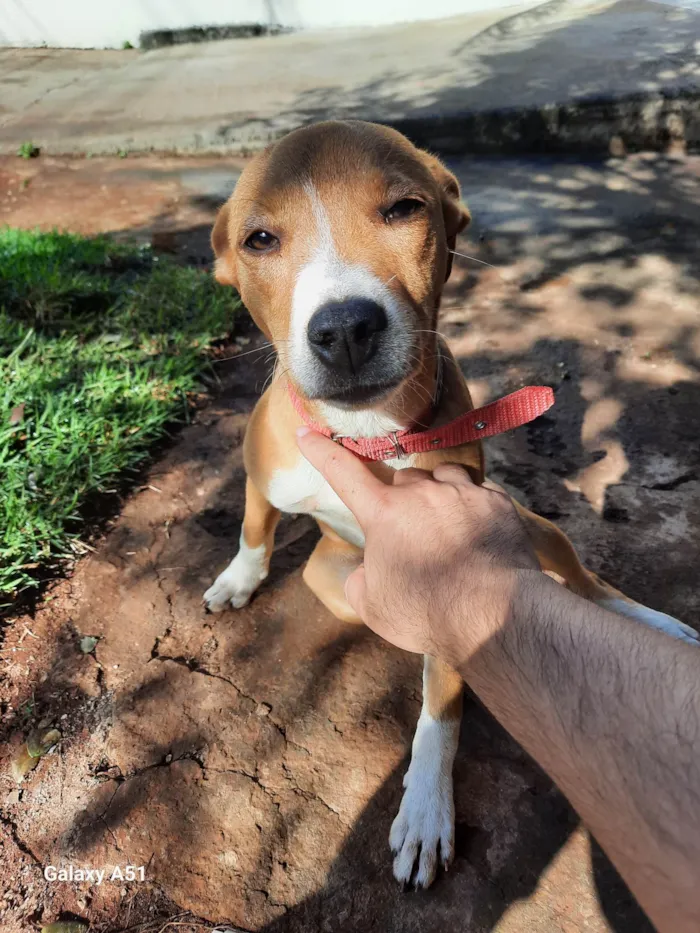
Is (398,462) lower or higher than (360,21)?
lower

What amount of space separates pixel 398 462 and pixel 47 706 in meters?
1.83

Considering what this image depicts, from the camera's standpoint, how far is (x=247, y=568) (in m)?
3.11

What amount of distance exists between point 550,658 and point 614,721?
0.20 m

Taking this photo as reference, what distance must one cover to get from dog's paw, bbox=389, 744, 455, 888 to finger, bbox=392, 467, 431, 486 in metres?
1.12

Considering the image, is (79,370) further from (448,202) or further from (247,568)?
(448,202)

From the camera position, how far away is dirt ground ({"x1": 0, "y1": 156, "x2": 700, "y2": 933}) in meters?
2.20

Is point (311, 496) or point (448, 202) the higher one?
point (448, 202)

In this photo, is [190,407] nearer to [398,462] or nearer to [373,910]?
[398,462]

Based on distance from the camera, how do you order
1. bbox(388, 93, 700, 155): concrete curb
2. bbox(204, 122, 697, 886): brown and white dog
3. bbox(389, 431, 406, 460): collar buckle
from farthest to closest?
1. bbox(388, 93, 700, 155): concrete curb
2. bbox(389, 431, 406, 460): collar buckle
3. bbox(204, 122, 697, 886): brown and white dog

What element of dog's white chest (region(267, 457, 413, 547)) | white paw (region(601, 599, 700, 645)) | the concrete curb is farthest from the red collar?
the concrete curb

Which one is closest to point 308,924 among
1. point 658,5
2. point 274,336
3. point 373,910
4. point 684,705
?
point 373,910

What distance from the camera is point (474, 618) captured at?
65.3 inches

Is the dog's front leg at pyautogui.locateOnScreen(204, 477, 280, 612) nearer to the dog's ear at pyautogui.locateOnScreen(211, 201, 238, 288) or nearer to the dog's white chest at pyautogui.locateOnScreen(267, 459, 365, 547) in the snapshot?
the dog's white chest at pyautogui.locateOnScreen(267, 459, 365, 547)

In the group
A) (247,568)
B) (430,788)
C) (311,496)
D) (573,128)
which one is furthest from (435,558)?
(573,128)
